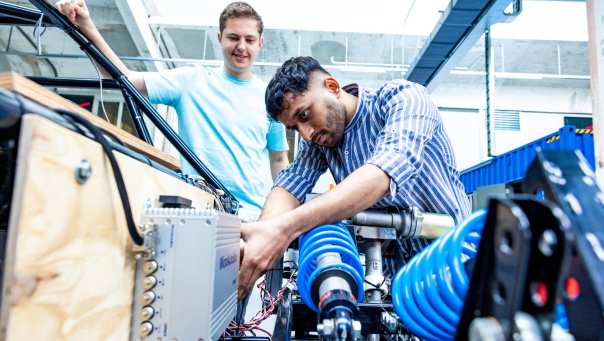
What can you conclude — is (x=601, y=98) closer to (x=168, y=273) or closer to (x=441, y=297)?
(x=441, y=297)

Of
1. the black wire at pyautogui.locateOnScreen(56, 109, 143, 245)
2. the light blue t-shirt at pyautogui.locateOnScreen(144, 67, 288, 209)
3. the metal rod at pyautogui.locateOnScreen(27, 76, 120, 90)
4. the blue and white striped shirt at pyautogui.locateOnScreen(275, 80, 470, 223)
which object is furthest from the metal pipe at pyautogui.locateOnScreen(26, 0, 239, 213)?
the black wire at pyautogui.locateOnScreen(56, 109, 143, 245)

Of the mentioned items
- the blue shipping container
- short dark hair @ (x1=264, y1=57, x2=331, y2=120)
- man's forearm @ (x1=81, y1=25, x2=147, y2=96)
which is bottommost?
short dark hair @ (x1=264, y1=57, x2=331, y2=120)

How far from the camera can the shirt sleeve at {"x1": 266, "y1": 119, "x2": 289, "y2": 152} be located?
6.35 feet

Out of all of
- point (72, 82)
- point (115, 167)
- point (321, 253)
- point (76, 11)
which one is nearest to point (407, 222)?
point (321, 253)

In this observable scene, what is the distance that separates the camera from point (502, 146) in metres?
6.02

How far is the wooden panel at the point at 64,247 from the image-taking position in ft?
1.11

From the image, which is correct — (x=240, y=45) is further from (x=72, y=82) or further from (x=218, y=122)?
(x=72, y=82)

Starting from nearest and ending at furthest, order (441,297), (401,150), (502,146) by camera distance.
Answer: (441,297) < (401,150) < (502,146)

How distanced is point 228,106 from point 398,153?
0.98 metres

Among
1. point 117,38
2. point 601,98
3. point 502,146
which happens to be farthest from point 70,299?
point 502,146

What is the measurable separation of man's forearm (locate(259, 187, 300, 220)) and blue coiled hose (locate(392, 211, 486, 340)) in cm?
73

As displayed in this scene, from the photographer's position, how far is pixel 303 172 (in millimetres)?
1453

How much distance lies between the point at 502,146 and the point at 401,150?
5717mm

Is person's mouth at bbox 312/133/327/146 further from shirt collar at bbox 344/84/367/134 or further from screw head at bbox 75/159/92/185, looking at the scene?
screw head at bbox 75/159/92/185
